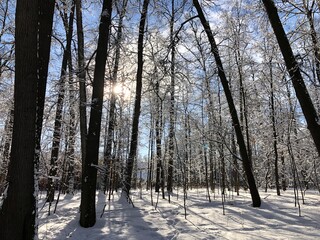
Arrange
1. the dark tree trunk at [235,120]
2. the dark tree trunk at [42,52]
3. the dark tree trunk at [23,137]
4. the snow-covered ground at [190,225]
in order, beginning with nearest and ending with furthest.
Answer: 1. the dark tree trunk at [23,137]
2. the dark tree trunk at [42,52]
3. the snow-covered ground at [190,225]
4. the dark tree trunk at [235,120]

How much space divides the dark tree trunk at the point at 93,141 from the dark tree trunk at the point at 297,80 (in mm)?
3449

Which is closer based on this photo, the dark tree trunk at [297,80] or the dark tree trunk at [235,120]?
the dark tree trunk at [297,80]

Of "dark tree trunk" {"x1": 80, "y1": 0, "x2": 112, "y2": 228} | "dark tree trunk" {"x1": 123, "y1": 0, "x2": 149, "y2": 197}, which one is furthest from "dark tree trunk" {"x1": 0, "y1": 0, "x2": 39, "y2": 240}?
"dark tree trunk" {"x1": 123, "y1": 0, "x2": 149, "y2": 197}

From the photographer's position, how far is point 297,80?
463 cm

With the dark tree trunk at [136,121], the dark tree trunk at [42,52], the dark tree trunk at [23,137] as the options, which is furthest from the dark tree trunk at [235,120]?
the dark tree trunk at [23,137]

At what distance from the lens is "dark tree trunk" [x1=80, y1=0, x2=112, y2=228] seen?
5012mm

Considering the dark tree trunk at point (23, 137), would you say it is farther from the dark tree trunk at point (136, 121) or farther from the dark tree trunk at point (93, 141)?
the dark tree trunk at point (136, 121)

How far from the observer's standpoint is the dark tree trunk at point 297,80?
444 cm

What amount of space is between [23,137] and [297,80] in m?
4.64

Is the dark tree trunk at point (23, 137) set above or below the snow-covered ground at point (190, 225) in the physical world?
above

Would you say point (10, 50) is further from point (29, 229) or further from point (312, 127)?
point (312, 127)

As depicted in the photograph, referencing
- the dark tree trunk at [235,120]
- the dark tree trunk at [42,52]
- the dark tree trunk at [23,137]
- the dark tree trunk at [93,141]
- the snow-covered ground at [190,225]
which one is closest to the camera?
the dark tree trunk at [23,137]

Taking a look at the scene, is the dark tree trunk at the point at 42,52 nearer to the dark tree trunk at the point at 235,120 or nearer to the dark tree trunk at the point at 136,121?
the dark tree trunk at the point at 136,121

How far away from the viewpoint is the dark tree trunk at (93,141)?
5.01 m
